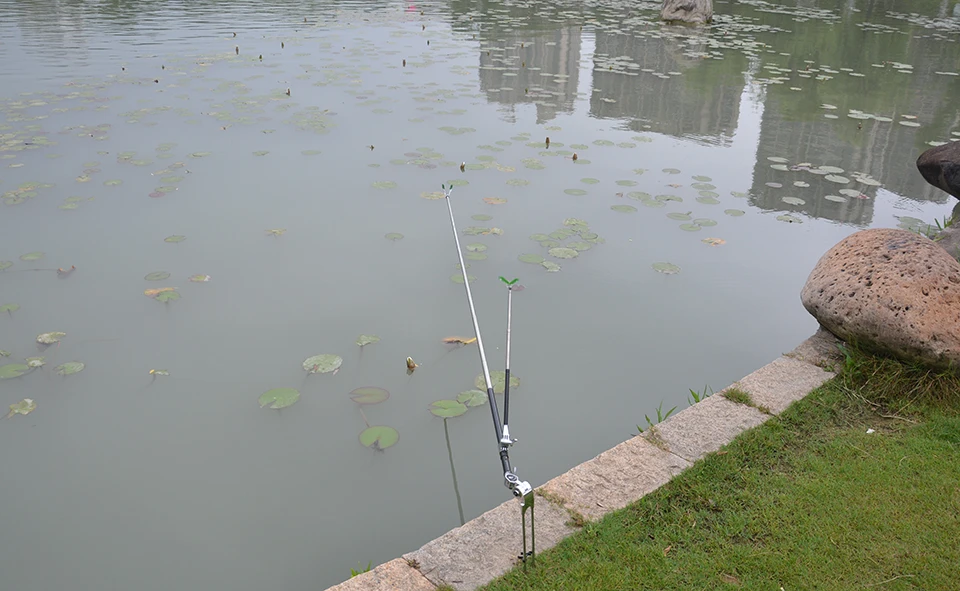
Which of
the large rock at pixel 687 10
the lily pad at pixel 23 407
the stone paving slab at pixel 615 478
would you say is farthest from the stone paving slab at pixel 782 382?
the large rock at pixel 687 10

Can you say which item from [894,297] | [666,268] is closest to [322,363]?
[666,268]

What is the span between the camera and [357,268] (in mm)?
3781

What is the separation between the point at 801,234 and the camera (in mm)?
4414

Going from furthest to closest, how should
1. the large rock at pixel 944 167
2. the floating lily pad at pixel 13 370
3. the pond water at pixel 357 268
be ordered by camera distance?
1. the large rock at pixel 944 167
2. the floating lily pad at pixel 13 370
3. the pond water at pixel 357 268

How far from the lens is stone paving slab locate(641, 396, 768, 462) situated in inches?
92.7

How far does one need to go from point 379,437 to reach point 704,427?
1.16 m

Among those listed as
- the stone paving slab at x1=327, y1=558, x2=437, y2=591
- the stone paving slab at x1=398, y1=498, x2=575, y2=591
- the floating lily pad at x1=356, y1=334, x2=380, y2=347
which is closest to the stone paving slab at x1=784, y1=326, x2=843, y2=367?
the stone paving slab at x1=398, y1=498, x2=575, y2=591

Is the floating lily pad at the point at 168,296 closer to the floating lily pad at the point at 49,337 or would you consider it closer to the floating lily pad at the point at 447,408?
the floating lily pad at the point at 49,337

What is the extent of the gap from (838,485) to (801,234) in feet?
8.54

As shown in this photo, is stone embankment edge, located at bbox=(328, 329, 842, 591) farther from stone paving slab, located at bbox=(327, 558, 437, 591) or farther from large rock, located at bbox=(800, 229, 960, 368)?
large rock, located at bbox=(800, 229, 960, 368)

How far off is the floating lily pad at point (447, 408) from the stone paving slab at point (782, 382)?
1052mm

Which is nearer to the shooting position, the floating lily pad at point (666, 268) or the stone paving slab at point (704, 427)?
the stone paving slab at point (704, 427)

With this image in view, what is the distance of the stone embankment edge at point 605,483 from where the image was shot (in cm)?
186

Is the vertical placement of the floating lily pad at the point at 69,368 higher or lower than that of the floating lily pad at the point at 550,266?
lower
